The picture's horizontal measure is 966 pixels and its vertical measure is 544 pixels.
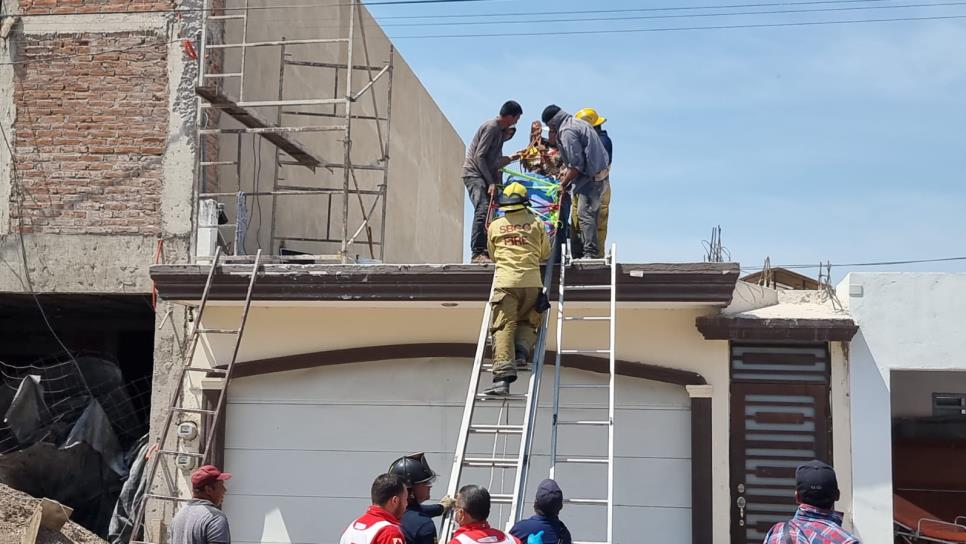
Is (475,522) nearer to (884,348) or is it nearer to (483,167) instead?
(483,167)

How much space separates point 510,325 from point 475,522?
2844 mm

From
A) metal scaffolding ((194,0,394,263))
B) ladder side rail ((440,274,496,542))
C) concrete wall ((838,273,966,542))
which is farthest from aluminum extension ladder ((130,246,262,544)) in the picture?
concrete wall ((838,273,966,542))

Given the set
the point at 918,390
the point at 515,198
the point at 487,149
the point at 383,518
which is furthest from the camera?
the point at 918,390

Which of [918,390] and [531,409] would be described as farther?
[918,390]

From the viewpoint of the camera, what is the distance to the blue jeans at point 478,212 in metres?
9.71

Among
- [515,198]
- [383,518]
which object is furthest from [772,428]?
[383,518]

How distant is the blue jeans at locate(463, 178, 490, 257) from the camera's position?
31.9 feet

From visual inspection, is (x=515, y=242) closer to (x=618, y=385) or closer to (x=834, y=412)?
(x=618, y=385)

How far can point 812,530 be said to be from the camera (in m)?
4.87

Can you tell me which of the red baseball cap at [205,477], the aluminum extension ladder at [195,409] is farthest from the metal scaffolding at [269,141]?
the red baseball cap at [205,477]

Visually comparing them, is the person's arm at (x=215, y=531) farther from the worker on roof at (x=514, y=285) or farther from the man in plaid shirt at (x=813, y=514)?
the man in plaid shirt at (x=813, y=514)

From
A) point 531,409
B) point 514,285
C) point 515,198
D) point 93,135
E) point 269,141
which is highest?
point 269,141

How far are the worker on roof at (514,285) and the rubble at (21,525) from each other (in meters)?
4.21

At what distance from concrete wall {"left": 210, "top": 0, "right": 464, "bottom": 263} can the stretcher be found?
672 cm
